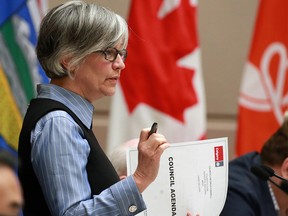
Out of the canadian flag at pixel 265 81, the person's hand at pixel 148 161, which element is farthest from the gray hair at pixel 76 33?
the canadian flag at pixel 265 81

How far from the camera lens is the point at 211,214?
2.26m

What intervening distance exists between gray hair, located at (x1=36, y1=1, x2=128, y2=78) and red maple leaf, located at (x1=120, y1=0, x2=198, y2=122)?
228 centimetres

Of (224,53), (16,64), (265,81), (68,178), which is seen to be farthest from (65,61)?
(224,53)

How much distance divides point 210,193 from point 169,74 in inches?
83.6

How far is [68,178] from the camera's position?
5.98ft

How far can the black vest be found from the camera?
191 cm

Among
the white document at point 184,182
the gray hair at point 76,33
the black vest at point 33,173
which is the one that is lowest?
the white document at point 184,182

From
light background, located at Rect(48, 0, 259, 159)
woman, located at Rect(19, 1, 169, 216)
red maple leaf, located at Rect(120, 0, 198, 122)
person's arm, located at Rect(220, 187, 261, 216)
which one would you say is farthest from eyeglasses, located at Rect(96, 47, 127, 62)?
light background, located at Rect(48, 0, 259, 159)

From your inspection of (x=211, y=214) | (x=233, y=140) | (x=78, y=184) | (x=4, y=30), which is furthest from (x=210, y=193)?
(x=233, y=140)

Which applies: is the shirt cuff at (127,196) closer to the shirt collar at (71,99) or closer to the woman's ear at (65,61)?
the shirt collar at (71,99)

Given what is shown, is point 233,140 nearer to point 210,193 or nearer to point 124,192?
point 210,193

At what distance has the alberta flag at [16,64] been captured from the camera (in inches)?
142

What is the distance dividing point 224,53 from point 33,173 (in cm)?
356

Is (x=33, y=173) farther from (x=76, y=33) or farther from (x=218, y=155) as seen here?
(x=218, y=155)
